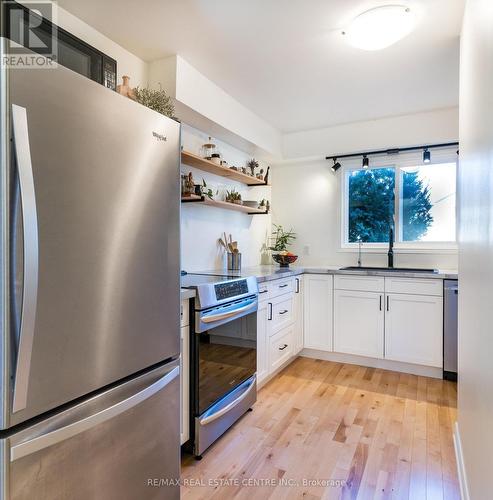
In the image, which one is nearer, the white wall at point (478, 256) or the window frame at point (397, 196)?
the white wall at point (478, 256)

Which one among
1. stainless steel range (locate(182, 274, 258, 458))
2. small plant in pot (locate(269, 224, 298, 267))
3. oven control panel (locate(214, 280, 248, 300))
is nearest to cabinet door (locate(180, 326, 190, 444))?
stainless steel range (locate(182, 274, 258, 458))

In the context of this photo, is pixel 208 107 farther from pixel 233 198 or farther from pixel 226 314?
pixel 226 314

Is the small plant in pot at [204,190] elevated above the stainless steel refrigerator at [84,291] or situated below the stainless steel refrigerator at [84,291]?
above

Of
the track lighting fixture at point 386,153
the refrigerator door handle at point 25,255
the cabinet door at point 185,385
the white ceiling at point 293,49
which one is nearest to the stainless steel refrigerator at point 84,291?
the refrigerator door handle at point 25,255

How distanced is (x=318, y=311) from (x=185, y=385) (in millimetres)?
2026

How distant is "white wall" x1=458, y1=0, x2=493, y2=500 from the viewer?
3.62 ft

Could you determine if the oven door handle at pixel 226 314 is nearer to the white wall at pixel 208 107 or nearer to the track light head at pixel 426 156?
the white wall at pixel 208 107

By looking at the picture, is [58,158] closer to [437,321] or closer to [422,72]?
[422,72]

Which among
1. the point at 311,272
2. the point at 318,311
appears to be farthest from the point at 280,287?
the point at 318,311

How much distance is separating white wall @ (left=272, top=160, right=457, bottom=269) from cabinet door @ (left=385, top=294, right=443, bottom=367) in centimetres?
75

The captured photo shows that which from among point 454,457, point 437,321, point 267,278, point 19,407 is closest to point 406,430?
point 454,457

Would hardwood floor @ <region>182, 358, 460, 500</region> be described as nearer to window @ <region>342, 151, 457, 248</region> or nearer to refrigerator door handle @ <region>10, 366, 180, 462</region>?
refrigerator door handle @ <region>10, 366, 180, 462</region>

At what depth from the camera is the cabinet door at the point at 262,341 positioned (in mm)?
2678

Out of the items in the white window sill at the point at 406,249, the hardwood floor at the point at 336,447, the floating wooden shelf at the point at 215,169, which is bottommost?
the hardwood floor at the point at 336,447
